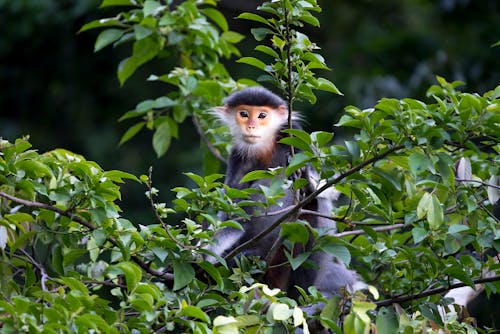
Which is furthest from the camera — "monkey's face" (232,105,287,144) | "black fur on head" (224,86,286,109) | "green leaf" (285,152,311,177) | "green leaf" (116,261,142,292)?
"black fur on head" (224,86,286,109)

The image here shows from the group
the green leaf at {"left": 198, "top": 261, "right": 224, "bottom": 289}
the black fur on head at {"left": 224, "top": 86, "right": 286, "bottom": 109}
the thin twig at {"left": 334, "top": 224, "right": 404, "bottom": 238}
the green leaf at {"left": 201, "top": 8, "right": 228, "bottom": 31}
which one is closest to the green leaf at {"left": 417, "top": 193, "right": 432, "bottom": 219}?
the thin twig at {"left": 334, "top": 224, "right": 404, "bottom": 238}

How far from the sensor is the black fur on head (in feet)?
15.3

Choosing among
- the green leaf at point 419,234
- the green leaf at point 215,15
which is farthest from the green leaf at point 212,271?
the green leaf at point 215,15

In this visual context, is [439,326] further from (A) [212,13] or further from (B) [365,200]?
(A) [212,13]

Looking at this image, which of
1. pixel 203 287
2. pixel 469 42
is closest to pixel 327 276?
pixel 203 287

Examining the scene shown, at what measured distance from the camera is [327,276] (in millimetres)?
4301

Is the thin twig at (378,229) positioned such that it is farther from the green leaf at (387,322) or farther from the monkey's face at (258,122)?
the monkey's face at (258,122)

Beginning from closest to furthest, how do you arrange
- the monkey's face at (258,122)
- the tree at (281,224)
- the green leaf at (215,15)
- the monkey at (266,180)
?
the tree at (281,224) < the monkey at (266,180) < the monkey's face at (258,122) < the green leaf at (215,15)

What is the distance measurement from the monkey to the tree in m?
0.49

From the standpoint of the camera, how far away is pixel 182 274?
318 centimetres

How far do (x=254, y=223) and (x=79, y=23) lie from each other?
6.10 meters

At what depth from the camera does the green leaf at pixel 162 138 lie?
4781mm

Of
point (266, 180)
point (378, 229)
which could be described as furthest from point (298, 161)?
point (266, 180)

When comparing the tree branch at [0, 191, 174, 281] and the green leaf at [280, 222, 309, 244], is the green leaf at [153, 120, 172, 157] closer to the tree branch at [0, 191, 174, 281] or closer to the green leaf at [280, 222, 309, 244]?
the tree branch at [0, 191, 174, 281]
